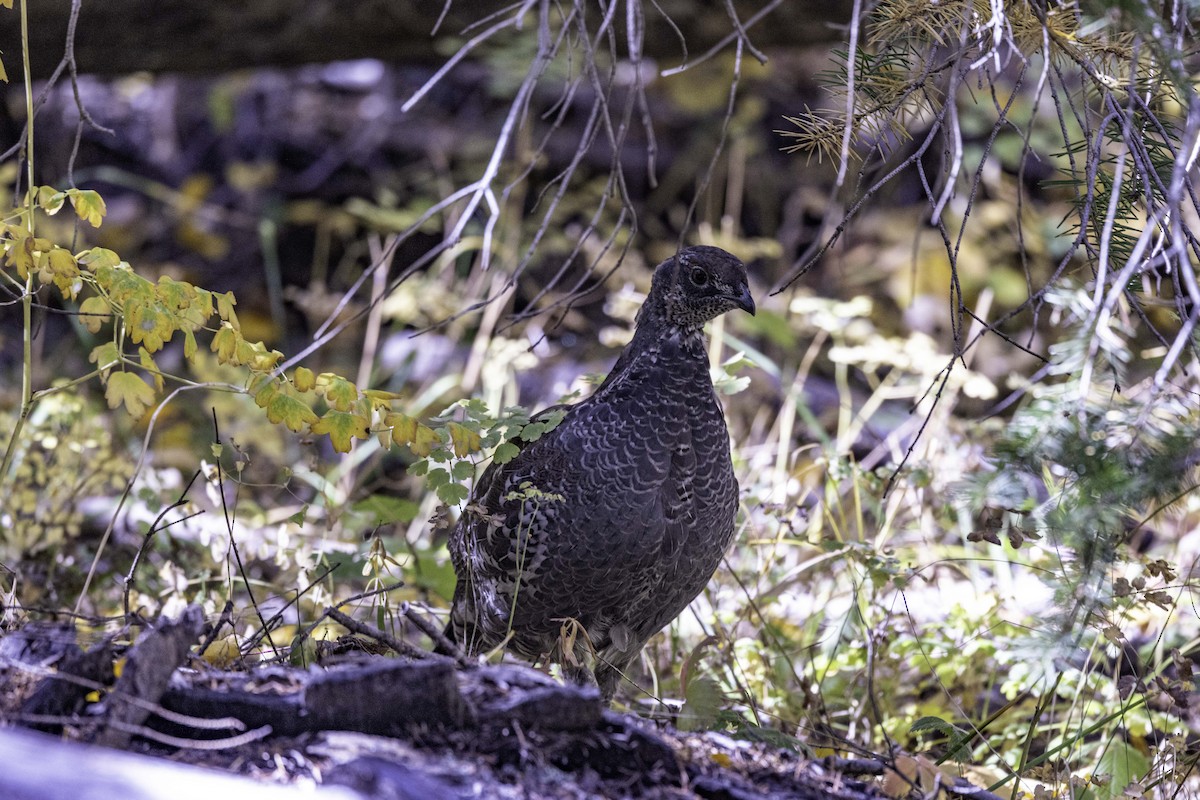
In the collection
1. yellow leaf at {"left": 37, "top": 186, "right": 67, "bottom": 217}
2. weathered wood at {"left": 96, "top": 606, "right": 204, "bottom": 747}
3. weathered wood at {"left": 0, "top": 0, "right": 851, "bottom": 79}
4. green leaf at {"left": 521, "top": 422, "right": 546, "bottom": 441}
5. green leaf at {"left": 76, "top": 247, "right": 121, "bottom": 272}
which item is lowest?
weathered wood at {"left": 96, "top": 606, "right": 204, "bottom": 747}

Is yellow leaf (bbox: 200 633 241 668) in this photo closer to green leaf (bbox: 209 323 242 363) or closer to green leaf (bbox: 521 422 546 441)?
green leaf (bbox: 209 323 242 363)

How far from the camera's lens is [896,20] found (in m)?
2.70

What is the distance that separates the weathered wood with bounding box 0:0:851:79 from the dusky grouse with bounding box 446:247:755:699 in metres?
2.41

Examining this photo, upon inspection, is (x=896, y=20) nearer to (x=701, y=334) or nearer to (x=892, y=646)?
(x=701, y=334)

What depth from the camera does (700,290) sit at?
3.50m

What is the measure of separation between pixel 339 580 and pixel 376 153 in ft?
16.8

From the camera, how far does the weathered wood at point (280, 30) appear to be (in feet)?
16.7

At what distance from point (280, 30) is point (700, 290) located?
3.04 m

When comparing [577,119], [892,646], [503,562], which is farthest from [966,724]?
[577,119]

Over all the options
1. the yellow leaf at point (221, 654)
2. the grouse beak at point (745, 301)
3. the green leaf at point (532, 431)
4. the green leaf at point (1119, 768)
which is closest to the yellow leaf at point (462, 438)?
the green leaf at point (532, 431)

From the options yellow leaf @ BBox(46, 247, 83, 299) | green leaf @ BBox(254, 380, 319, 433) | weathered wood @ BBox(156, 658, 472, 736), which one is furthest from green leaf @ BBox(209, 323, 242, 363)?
weathered wood @ BBox(156, 658, 472, 736)

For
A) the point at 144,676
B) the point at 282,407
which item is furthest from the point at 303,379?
the point at 144,676

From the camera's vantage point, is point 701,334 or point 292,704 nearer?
point 292,704

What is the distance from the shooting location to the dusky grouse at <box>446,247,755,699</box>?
326 centimetres
